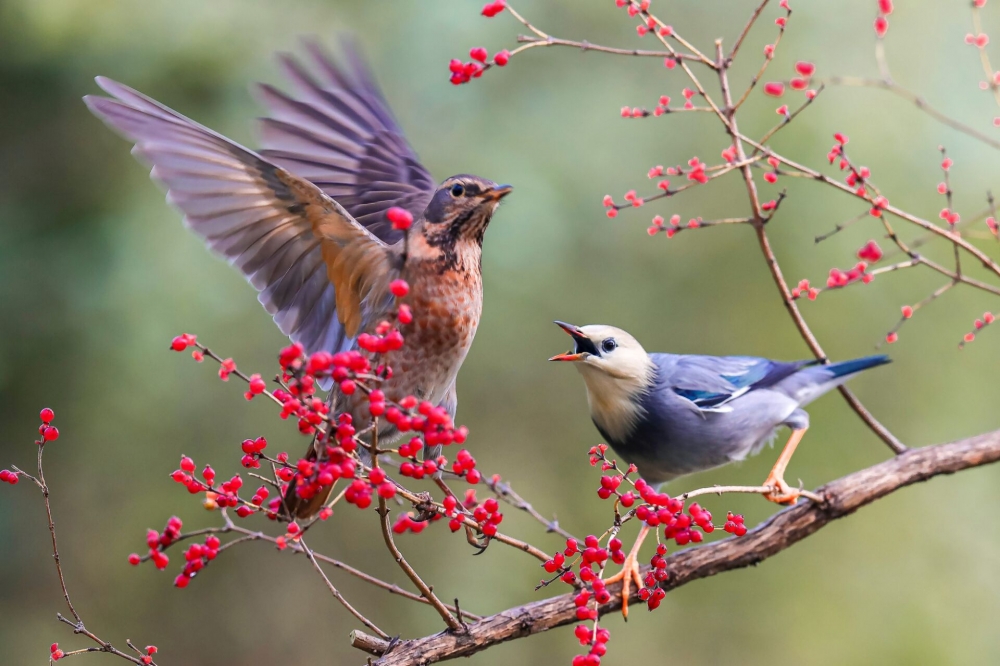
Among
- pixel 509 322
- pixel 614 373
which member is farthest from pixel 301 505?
pixel 509 322

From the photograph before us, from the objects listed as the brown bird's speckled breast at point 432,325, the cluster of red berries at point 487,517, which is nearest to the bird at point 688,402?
the brown bird's speckled breast at point 432,325

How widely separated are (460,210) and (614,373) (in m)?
0.69

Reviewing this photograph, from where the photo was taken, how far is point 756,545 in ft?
8.65

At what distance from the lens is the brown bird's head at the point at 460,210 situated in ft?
8.83

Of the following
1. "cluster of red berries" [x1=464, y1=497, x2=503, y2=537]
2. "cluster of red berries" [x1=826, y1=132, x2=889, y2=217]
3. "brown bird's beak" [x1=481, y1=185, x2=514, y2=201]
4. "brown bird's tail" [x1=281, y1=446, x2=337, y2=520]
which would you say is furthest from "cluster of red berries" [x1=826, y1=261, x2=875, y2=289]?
"brown bird's tail" [x1=281, y1=446, x2=337, y2=520]

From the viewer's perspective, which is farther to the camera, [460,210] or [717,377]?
[717,377]

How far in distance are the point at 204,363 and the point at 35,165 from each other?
1.43 m

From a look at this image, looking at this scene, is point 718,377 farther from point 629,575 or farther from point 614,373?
point 629,575

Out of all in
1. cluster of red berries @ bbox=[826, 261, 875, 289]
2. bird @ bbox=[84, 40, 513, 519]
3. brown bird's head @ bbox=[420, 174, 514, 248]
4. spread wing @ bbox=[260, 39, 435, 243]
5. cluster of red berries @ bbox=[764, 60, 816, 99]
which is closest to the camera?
cluster of red berries @ bbox=[764, 60, 816, 99]

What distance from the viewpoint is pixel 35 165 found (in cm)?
496

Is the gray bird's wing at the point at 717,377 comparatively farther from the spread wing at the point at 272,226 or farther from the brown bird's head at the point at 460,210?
the spread wing at the point at 272,226

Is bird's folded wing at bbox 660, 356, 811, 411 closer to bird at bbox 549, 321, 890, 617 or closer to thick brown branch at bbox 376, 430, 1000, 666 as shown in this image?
bird at bbox 549, 321, 890, 617

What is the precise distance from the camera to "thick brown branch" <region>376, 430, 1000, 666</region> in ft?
7.82

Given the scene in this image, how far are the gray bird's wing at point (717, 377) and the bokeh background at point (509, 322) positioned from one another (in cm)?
174
